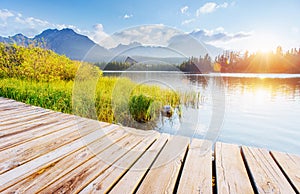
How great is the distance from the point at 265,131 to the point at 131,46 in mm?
4366

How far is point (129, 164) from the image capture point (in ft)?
4.45

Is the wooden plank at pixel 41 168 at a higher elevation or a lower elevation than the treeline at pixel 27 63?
lower

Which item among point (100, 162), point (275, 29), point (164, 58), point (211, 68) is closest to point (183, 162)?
point (100, 162)


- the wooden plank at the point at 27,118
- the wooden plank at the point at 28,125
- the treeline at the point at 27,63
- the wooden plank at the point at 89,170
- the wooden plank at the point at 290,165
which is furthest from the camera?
the treeline at the point at 27,63

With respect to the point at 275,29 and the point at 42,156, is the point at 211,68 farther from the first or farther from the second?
the point at 275,29

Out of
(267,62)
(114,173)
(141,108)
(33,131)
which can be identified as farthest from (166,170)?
(267,62)

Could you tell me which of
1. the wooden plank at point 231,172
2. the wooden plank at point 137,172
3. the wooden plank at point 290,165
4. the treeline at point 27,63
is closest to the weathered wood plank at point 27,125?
the wooden plank at point 137,172

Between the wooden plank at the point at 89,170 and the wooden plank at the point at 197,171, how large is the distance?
0.54m

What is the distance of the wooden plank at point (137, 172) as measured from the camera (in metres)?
1.07

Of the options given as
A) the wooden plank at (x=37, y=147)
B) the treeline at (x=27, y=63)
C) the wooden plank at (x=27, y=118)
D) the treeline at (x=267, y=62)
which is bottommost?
the wooden plank at (x=37, y=147)

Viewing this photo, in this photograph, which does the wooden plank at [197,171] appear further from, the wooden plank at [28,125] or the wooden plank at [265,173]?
the wooden plank at [28,125]

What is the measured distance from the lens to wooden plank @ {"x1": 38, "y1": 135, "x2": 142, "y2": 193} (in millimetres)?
1047

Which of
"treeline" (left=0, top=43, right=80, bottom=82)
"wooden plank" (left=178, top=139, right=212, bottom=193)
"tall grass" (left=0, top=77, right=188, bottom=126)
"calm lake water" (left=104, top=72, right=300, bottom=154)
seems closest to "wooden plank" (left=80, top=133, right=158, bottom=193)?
"wooden plank" (left=178, top=139, right=212, bottom=193)

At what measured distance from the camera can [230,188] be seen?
43.5 inches
